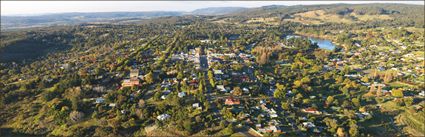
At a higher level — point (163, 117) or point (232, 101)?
point (232, 101)

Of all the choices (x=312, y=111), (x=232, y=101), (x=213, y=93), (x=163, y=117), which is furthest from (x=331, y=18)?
(x=163, y=117)

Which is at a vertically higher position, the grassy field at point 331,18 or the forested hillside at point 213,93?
the grassy field at point 331,18

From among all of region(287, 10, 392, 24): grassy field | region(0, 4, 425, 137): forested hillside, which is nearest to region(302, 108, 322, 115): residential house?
region(0, 4, 425, 137): forested hillside

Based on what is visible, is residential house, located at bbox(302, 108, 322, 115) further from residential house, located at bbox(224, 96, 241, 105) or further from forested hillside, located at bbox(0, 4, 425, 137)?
residential house, located at bbox(224, 96, 241, 105)

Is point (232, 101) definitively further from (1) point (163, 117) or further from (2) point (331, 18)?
(2) point (331, 18)

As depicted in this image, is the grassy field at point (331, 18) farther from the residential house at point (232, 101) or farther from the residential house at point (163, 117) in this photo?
the residential house at point (163, 117)

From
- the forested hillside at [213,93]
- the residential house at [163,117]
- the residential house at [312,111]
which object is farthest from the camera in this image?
the residential house at [312,111]

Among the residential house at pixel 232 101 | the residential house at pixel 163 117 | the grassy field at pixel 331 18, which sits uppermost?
the grassy field at pixel 331 18

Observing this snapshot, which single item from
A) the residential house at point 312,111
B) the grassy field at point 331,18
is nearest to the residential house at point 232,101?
the residential house at point 312,111

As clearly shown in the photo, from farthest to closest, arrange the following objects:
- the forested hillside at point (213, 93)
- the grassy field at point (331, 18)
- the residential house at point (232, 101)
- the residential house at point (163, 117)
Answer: the grassy field at point (331, 18), the residential house at point (232, 101), the residential house at point (163, 117), the forested hillside at point (213, 93)

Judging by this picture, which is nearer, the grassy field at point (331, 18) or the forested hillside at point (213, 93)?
the forested hillside at point (213, 93)

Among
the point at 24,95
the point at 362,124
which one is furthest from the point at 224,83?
the point at 24,95
